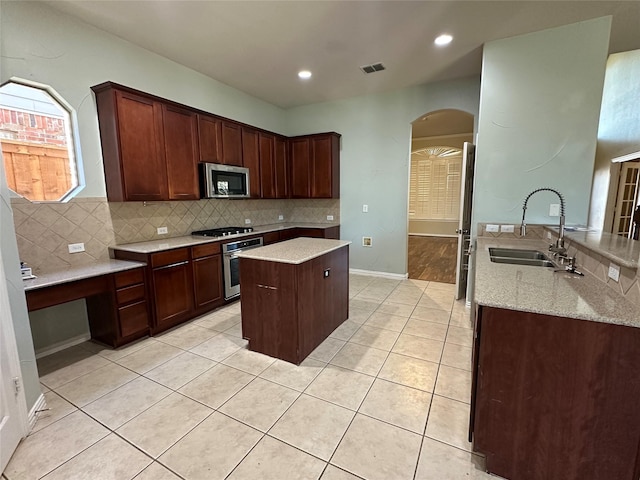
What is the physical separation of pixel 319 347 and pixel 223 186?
237cm

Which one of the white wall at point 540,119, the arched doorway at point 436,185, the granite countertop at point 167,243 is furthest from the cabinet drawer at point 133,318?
the arched doorway at point 436,185

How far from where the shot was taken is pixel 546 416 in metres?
1.28

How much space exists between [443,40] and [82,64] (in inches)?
138

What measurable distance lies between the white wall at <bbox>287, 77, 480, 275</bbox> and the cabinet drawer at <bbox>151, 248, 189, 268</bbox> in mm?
2847

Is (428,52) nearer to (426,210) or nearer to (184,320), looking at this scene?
(184,320)

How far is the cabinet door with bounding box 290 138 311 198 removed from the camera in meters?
4.95

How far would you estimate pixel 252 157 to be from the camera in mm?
4270

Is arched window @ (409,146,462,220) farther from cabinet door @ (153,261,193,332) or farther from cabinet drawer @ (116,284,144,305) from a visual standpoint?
cabinet drawer @ (116,284,144,305)

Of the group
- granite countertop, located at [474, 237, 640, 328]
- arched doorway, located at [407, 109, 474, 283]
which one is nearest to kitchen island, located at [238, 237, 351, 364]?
granite countertop, located at [474, 237, 640, 328]

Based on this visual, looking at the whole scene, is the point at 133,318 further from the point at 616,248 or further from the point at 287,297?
the point at 616,248

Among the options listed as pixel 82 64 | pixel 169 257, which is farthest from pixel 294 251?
pixel 82 64

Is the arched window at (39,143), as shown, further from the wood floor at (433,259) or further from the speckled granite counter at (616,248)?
the wood floor at (433,259)

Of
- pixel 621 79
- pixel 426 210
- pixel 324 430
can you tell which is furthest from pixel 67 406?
pixel 426 210

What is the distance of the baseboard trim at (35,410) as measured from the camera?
1.72 metres
